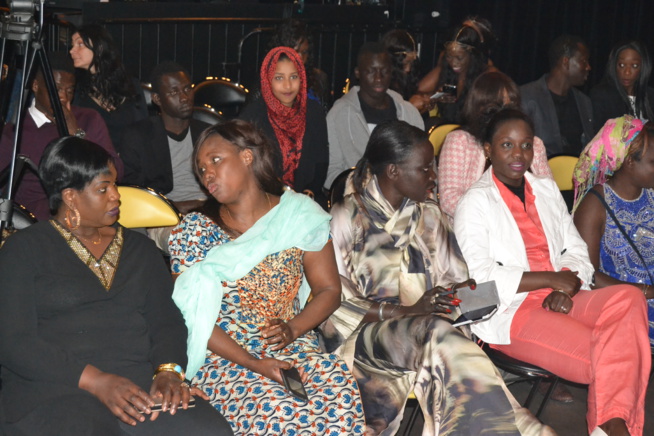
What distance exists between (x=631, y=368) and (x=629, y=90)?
3703mm

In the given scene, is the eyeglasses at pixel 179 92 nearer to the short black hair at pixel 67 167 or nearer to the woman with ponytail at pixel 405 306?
the woman with ponytail at pixel 405 306

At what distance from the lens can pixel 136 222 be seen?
346 cm

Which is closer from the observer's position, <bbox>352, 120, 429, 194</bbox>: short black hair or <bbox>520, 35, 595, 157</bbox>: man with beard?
<bbox>352, 120, 429, 194</bbox>: short black hair

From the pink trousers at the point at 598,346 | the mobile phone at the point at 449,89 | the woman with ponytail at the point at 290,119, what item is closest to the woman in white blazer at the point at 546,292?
the pink trousers at the point at 598,346

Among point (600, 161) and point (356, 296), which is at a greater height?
point (600, 161)

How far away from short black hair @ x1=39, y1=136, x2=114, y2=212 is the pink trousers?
5.92ft

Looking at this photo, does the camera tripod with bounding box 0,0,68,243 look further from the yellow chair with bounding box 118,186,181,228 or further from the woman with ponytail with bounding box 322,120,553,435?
the woman with ponytail with bounding box 322,120,553,435

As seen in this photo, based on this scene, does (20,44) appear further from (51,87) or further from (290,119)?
(290,119)

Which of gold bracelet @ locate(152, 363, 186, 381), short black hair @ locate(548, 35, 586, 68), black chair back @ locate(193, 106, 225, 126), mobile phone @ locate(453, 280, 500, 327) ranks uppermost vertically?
short black hair @ locate(548, 35, 586, 68)

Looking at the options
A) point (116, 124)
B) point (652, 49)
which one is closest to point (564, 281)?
point (116, 124)

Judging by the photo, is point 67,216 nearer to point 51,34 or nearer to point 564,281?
point 564,281

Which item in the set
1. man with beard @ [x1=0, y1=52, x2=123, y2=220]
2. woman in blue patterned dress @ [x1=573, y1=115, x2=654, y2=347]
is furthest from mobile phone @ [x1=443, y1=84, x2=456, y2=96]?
man with beard @ [x1=0, y1=52, x2=123, y2=220]

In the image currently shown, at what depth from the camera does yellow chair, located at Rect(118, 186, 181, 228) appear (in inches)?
136

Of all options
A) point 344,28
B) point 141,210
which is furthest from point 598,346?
point 344,28
